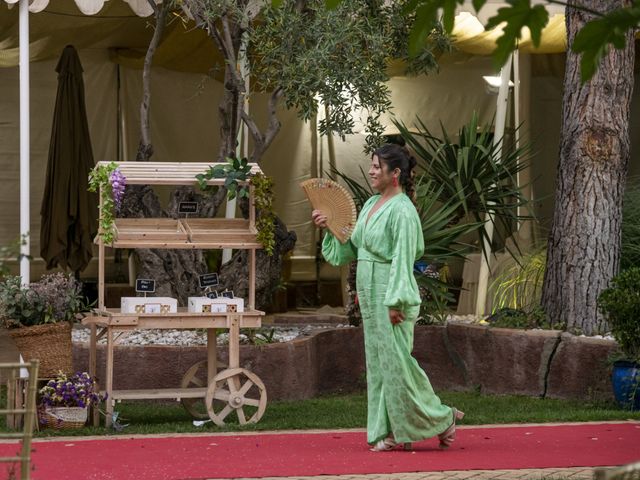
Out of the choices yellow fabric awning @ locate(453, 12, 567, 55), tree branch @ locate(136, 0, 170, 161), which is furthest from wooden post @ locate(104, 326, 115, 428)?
yellow fabric awning @ locate(453, 12, 567, 55)

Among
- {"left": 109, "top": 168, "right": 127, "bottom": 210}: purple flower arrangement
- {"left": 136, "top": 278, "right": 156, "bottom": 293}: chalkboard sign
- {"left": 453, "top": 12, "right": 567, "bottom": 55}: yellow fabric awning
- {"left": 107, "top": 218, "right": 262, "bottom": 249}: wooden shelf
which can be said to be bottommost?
{"left": 136, "top": 278, "right": 156, "bottom": 293}: chalkboard sign

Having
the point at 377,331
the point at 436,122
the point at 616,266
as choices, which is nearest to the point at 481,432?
the point at 377,331

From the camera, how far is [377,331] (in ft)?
22.6

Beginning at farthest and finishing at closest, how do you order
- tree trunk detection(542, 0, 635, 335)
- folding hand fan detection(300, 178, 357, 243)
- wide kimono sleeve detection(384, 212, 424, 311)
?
tree trunk detection(542, 0, 635, 335) → folding hand fan detection(300, 178, 357, 243) → wide kimono sleeve detection(384, 212, 424, 311)

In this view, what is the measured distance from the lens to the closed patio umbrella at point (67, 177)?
437 inches

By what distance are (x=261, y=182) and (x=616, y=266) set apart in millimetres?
3015

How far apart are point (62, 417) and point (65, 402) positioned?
0.09 metres

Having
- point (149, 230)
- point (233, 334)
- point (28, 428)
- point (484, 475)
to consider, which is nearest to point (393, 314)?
point (484, 475)

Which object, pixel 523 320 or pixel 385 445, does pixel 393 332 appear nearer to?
pixel 385 445

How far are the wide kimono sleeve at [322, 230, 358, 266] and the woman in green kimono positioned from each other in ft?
1.03

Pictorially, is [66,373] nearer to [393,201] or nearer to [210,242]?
[210,242]

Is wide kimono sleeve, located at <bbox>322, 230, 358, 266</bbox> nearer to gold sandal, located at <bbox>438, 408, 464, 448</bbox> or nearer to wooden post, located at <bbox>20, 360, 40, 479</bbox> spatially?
gold sandal, located at <bbox>438, 408, 464, 448</bbox>

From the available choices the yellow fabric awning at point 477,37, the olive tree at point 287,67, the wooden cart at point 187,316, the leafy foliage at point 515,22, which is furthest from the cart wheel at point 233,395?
the leafy foliage at point 515,22

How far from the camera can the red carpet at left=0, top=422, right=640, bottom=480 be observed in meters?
6.28
